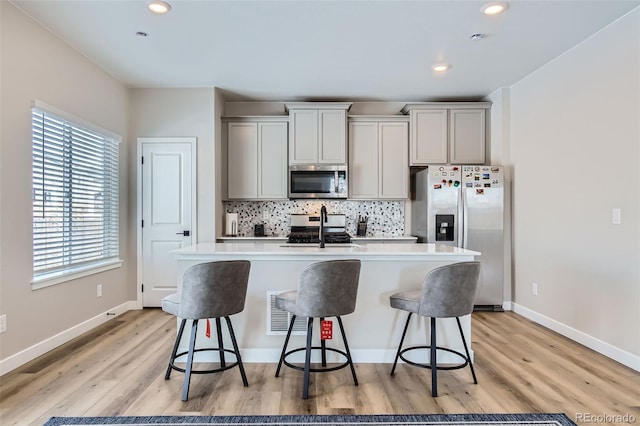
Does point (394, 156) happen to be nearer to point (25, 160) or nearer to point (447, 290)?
point (447, 290)

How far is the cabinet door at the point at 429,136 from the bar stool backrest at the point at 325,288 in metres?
2.93

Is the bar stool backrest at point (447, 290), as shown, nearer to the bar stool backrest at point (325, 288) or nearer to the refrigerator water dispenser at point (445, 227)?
the bar stool backrest at point (325, 288)

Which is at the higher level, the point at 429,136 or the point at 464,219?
the point at 429,136

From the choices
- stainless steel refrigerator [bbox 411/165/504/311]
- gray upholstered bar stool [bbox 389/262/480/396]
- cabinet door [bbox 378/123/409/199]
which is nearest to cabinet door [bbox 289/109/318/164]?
cabinet door [bbox 378/123/409/199]

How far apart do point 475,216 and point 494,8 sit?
239 centimetres

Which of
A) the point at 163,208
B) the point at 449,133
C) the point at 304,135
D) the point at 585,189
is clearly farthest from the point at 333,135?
the point at 585,189

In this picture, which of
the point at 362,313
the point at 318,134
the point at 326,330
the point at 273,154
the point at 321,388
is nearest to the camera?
the point at 321,388

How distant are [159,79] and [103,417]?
11.4 ft

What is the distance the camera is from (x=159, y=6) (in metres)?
2.82

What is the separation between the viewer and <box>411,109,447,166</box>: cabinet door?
500 centimetres

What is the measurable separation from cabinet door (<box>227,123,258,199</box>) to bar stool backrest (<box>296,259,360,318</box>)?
9.35 feet

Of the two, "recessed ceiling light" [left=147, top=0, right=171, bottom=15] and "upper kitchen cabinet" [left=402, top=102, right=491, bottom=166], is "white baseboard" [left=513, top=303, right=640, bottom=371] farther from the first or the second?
"recessed ceiling light" [left=147, top=0, right=171, bottom=15]

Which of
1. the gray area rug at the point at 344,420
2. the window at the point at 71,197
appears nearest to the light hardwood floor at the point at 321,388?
the gray area rug at the point at 344,420

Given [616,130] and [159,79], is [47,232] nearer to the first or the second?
[159,79]
